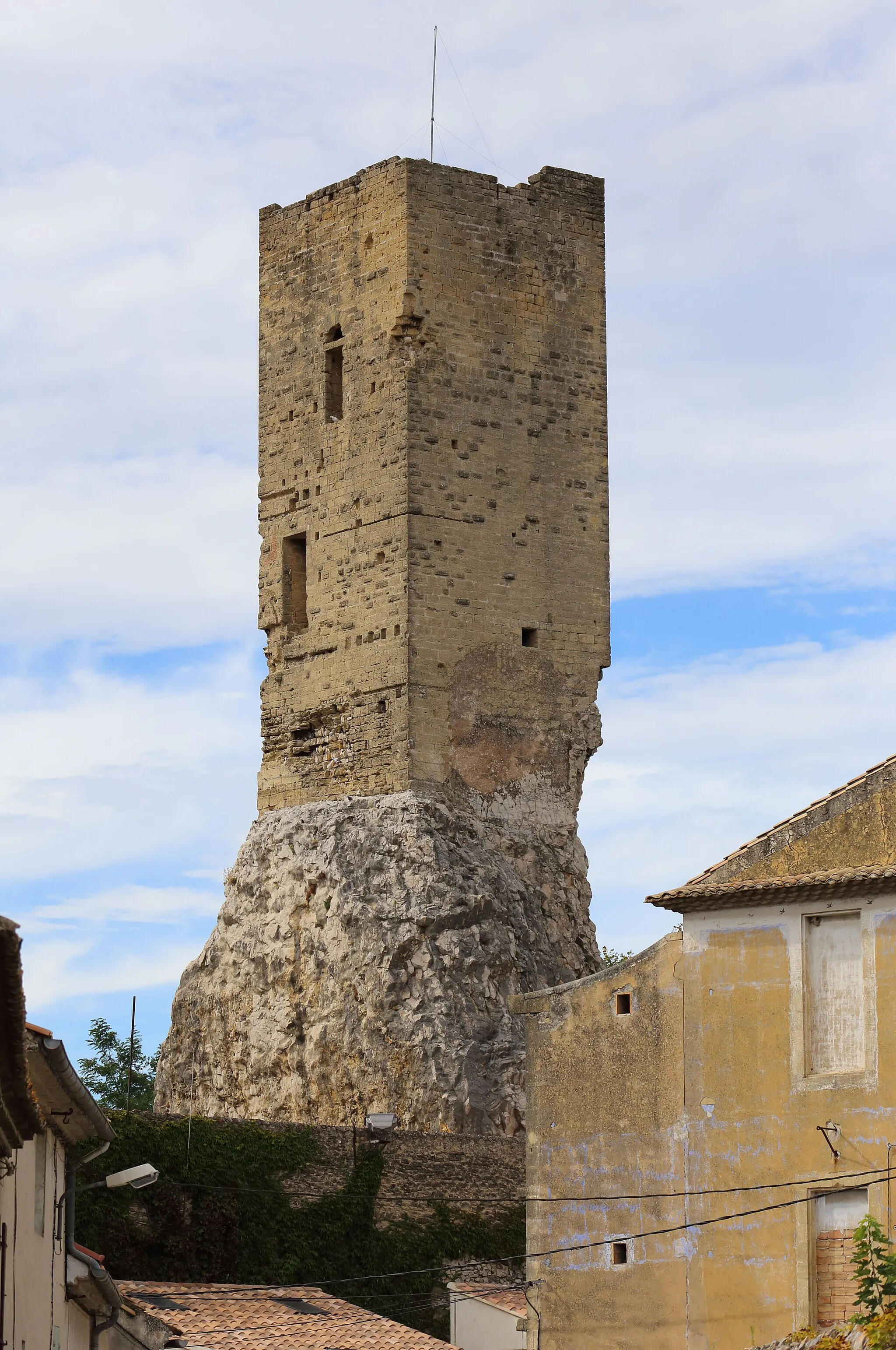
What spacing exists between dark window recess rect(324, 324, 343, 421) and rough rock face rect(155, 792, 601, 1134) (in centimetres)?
490

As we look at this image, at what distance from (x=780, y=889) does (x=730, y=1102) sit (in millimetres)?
1829

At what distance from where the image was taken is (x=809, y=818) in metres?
23.8

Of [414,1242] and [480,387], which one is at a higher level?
[480,387]

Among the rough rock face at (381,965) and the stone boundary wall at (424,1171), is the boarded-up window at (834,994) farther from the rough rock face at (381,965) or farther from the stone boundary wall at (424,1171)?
the rough rock face at (381,965)

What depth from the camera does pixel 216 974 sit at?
33812 mm

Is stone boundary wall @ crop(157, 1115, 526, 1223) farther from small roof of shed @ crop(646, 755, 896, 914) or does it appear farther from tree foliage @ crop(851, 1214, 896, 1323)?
tree foliage @ crop(851, 1214, 896, 1323)

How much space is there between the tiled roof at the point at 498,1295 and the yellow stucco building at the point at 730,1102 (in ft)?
8.69

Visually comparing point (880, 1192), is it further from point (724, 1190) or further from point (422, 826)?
point (422, 826)

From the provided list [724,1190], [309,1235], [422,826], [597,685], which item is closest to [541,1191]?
[724,1190]

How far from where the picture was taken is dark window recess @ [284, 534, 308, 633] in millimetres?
34562

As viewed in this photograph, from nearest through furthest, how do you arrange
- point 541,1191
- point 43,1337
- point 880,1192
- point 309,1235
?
1. point 43,1337
2. point 880,1192
3. point 541,1191
4. point 309,1235

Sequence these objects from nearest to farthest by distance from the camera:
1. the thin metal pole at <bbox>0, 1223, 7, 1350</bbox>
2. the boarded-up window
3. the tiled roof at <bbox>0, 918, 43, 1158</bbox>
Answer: the tiled roof at <bbox>0, 918, 43, 1158</bbox> → the thin metal pole at <bbox>0, 1223, 7, 1350</bbox> → the boarded-up window

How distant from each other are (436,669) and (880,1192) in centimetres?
1169

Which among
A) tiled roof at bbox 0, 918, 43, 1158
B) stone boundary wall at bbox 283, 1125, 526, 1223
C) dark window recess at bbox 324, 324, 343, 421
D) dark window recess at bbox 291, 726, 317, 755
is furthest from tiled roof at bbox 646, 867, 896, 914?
dark window recess at bbox 324, 324, 343, 421
